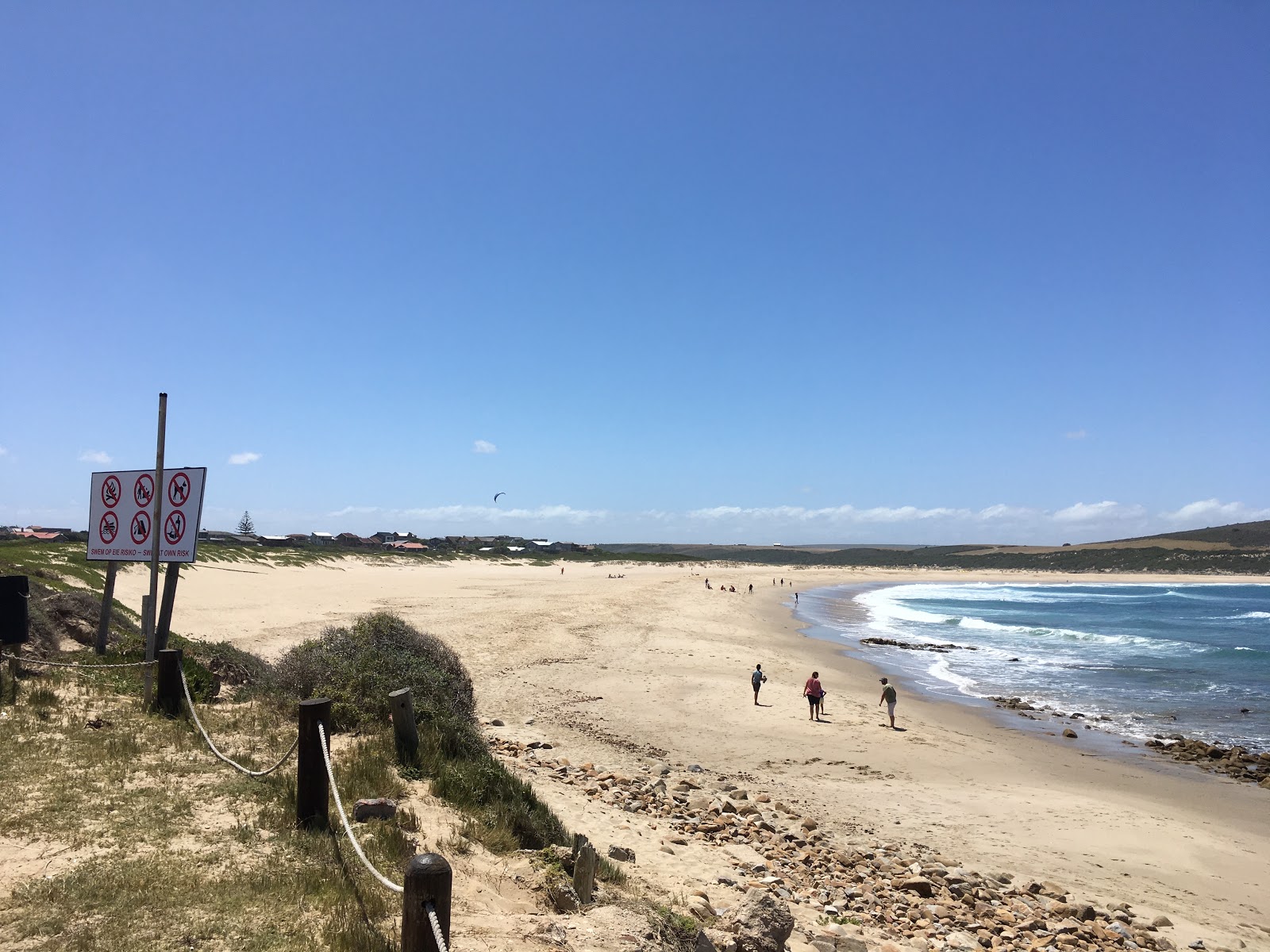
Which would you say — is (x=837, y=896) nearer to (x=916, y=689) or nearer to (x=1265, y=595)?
(x=916, y=689)

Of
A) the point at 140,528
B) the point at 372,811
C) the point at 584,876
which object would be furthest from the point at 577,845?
the point at 140,528

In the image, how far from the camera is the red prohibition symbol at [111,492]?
34.7ft

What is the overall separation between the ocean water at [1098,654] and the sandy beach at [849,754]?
127 inches

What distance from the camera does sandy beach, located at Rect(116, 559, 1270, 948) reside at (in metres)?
9.48

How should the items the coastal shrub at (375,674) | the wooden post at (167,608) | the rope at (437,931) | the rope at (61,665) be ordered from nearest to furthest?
the rope at (437,931) < the coastal shrub at (375,674) < the rope at (61,665) < the wooden post at (167,608)

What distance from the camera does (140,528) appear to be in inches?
406

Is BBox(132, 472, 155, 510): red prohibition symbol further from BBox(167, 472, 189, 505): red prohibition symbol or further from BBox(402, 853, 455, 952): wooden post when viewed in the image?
BBox(402, 853, 455, 952): wooden post

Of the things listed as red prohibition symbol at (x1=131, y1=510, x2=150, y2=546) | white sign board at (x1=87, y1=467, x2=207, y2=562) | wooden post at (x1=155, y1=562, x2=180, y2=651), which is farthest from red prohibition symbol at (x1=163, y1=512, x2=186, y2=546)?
red prohibition symbol at (x1=131, y1=510, x2=150, y2=546)

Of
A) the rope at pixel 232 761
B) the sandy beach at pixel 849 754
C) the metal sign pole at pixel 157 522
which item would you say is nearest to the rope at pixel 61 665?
the metal sign pole at pixel 157 522

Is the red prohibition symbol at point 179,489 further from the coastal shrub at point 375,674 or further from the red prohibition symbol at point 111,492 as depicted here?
the coastal shrub at point 375,674

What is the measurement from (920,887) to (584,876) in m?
4.55

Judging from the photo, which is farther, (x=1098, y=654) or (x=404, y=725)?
(x=1098, y=654)

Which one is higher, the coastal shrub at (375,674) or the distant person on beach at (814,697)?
the coastal shrub at (375,674)

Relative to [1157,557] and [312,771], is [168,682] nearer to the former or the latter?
[312,771]
